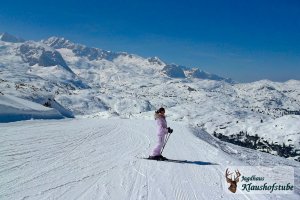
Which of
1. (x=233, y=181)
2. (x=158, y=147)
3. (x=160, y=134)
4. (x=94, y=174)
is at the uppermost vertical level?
(x=160, y=134)

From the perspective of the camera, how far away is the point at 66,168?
12328 mm

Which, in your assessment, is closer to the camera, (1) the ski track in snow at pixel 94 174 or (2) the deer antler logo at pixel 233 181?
(1) the ski track in snow at pixel 94 174

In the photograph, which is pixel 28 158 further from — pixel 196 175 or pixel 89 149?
pixel 196 175

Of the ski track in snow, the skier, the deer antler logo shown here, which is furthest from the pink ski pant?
the deer antler logo

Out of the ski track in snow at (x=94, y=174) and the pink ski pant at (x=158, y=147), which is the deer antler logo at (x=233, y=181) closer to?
the ski track in snow at (x=94, y=174)

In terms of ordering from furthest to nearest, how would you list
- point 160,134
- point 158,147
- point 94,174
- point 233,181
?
point 160,134 → point 158,147 → point 233,181 → point 94,174

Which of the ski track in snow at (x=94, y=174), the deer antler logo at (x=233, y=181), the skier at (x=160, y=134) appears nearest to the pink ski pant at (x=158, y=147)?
the skier at (x=160, y=134)

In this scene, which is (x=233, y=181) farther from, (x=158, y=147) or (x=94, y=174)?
(x=158, y=147)

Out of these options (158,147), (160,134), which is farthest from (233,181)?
(160,134)

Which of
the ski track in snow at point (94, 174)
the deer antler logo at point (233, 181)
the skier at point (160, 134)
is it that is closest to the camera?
the ski track in snow at point (94, 174)

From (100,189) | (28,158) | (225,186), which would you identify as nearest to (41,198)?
(100,189)

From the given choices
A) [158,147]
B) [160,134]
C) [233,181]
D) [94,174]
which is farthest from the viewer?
[160,134]

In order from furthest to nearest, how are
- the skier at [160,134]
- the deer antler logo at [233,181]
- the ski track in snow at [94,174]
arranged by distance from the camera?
the skier at [160,134] < the deer antler logo at [233,181] < the ski track in snow at [94,174]

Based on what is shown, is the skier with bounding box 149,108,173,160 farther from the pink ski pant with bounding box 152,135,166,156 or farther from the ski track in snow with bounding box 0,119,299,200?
the ski track in snow with bounding box 0,119,299,200
